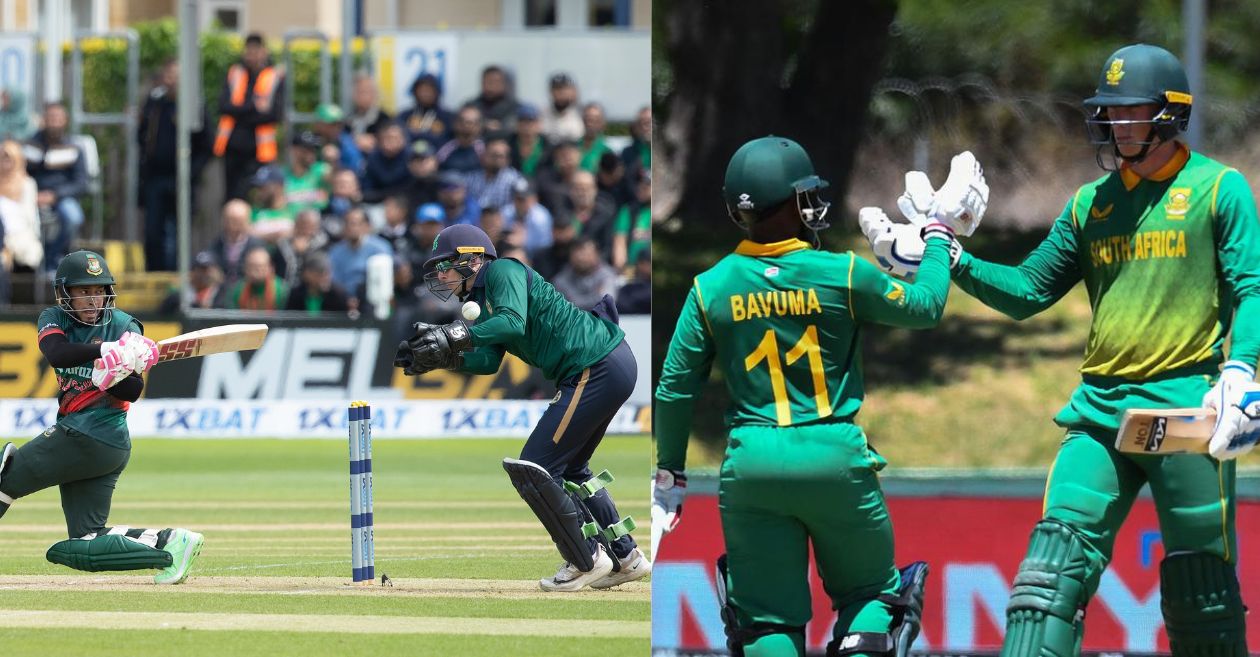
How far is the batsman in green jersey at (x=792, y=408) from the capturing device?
5211mm

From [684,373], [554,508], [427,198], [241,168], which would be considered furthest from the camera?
[241,168]

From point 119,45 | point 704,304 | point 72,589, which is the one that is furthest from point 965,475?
point 119,45

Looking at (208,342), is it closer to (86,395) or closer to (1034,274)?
(86,395)

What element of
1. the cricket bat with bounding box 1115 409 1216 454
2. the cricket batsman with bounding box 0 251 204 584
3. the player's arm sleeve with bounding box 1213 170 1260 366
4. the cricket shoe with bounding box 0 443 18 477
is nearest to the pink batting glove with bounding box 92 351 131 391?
the cricket batsman with bounding box 0 251 204 584

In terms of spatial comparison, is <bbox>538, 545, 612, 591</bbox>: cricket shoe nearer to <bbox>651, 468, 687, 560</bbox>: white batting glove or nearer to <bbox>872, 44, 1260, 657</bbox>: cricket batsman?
<bbox>651, 468, 687, 560</bbox>: white batting glove

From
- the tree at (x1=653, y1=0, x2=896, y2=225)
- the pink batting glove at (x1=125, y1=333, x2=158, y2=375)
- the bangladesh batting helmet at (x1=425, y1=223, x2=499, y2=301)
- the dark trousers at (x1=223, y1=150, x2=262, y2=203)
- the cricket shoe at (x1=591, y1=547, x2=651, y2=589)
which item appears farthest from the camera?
the dark trousers at (x1=223, y1=150, x2=262, y2=203)

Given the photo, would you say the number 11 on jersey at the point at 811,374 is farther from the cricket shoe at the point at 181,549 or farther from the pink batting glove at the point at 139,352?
the cricket shoe at the point at 181,549

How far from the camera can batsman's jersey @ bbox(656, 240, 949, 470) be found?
5.22 metres

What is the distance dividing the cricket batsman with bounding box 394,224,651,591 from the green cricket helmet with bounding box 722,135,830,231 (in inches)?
99.2

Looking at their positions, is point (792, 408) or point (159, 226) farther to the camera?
point (159, 226)

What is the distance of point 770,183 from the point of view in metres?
5.30

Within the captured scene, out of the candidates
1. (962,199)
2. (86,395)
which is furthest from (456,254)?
(962,199)

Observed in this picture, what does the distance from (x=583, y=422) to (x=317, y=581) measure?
139cm

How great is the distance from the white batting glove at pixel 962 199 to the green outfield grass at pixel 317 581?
1959 millimetres
